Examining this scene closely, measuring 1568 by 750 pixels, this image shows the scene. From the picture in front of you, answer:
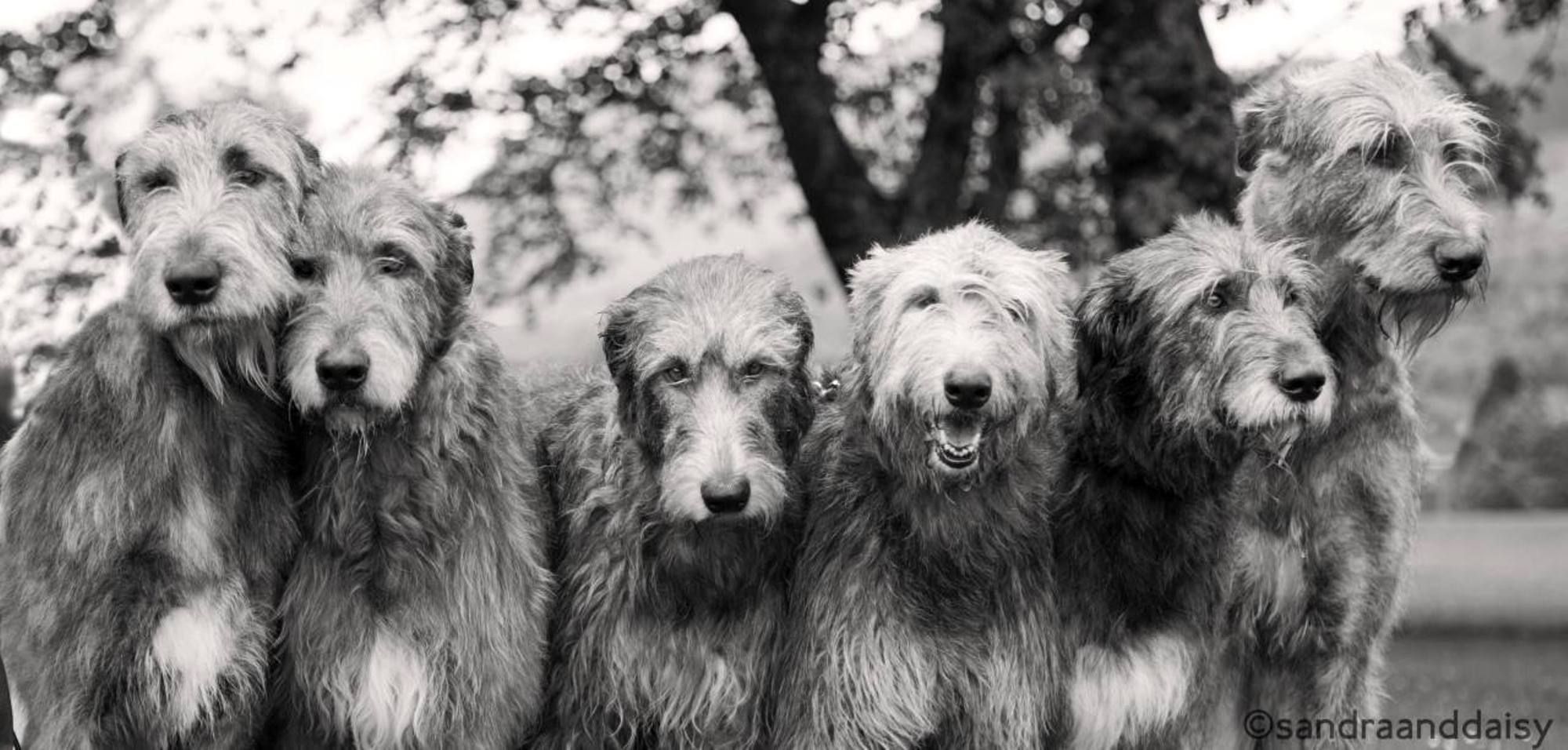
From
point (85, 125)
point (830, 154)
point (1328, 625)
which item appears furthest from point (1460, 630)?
point (85, 125)

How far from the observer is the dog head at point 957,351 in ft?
19.1

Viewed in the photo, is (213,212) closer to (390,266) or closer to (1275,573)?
(390,266)

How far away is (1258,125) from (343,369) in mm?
3965

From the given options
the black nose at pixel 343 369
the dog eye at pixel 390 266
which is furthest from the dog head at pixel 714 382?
the black nose at pixel 343 369

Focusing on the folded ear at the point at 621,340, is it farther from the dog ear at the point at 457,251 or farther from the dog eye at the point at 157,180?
the dog eye at the point at 157,180

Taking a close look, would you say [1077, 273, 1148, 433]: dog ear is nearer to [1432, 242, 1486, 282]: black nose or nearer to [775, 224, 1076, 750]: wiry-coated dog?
[775, 224, 1076, 750]: wiry-coated dog

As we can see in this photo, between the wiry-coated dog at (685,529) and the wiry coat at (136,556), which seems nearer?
the wiry coat at (136,556)

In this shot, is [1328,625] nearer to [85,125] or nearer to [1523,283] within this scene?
[85,125]

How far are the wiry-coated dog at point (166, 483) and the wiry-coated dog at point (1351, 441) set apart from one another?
375 cm

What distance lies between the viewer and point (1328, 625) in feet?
21.3

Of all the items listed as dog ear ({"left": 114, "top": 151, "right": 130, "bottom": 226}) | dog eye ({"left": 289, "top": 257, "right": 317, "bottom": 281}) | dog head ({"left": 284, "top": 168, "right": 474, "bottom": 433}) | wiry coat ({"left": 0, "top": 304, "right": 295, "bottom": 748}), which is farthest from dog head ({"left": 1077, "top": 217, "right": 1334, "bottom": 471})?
dog ear ({"left": 114, "top": 151, "right": 130, "bottom": 226})

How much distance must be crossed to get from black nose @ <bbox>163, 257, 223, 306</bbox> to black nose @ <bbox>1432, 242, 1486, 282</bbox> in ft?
14.5

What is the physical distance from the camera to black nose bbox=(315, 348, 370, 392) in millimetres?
5574

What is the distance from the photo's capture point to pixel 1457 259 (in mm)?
6227
